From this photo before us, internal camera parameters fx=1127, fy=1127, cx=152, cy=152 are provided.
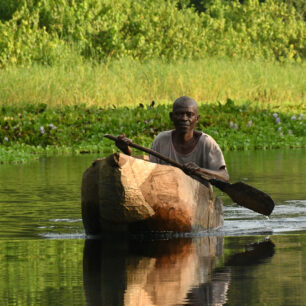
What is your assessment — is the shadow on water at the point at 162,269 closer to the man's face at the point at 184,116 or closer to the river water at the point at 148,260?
the river water at the point at 148,260

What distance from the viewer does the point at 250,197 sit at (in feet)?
34.9

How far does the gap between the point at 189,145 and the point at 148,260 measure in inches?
78.3

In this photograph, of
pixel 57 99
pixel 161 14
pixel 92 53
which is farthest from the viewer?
pixel 161 14

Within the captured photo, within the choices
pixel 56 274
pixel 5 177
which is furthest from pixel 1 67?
pixel 56 274

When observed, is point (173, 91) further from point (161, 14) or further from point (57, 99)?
point (161, 14)

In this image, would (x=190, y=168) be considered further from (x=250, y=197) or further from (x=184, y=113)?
(x=250, y=197)

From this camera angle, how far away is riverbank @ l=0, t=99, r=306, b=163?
23.2m

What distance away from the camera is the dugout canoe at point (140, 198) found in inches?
363

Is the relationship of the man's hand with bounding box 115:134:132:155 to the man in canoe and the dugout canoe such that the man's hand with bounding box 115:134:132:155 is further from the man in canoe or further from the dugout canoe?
the man in canoe

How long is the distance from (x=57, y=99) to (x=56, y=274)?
1990cm

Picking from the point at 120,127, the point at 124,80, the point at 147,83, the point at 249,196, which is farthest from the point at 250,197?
the point at 147,83

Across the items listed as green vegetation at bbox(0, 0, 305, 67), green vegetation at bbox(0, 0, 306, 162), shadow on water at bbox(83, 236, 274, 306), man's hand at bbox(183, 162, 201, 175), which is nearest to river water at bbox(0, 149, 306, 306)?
shadow on water at bbox(83, 236, 274, 306)

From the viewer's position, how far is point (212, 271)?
7.80m

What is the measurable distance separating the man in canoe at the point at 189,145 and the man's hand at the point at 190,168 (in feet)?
0.29
